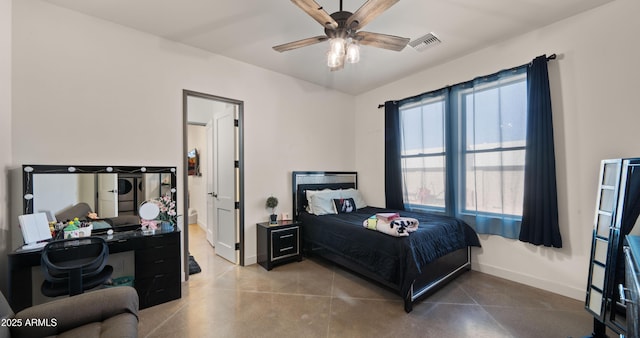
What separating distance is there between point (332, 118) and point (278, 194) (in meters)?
1.77

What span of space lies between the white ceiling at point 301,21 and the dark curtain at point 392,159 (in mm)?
967

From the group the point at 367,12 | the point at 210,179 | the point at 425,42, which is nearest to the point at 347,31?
the point at 367,12

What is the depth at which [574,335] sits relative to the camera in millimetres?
1953

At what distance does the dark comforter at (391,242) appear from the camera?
2.37 metres

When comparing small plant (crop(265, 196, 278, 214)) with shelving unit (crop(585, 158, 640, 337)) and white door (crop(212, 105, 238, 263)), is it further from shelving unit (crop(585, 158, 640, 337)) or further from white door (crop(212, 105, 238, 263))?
shelving unit (crop(585, 158, 640, 337))

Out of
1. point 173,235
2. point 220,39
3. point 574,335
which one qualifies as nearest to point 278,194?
point 173,235

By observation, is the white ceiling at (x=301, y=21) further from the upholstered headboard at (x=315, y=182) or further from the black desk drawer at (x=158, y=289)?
the black desk drawer at (x=158, y=289)

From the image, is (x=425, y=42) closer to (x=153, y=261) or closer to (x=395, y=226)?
(x=395, y=226)

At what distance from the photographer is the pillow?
384 centimetres

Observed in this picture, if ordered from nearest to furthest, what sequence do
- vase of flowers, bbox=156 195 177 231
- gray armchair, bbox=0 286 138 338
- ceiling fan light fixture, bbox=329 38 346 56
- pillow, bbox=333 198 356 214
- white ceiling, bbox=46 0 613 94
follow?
gray armchair, bbox=0 286 138 338 < ceiling fan light fixture, bbox=329 38 346 56 < white ceiling, bbox=46 0 613 94 < vase of flowers, bbox=156 195 177 231 < pillow, bbox=333 198 356 214

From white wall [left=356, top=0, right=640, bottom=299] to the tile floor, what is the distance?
0.98ft

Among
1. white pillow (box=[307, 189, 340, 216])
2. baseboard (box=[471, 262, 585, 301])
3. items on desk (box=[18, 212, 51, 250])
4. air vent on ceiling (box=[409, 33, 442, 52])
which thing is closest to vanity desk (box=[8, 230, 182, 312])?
items on desk (box=[18, 212, 51, 250])

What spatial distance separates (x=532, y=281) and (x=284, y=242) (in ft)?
9.87

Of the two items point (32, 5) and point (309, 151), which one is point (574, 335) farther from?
point (32, 5)
